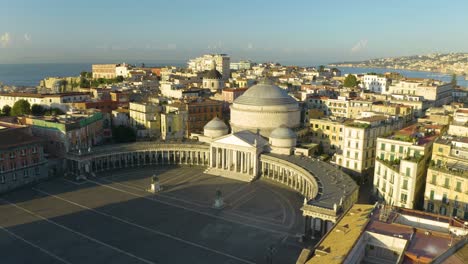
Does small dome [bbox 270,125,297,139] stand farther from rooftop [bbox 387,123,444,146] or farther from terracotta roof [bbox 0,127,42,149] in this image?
terracotta roof [bbox 0,127,42,149]

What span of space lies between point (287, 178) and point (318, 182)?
41.7 feet

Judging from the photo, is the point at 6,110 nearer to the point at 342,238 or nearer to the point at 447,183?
the point at 342,238

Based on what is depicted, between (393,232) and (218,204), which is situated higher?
(393,232)

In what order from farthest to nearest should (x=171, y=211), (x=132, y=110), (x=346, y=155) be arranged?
(x=132, y=110) < (x=346, y=155) < (x=171, y=211)

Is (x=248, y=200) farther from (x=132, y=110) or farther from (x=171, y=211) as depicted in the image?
(x=132, y=110)

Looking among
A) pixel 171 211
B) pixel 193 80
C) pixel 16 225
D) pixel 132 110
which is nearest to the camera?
pixel 16 225

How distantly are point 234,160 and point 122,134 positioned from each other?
3100 cm

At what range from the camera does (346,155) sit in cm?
7106

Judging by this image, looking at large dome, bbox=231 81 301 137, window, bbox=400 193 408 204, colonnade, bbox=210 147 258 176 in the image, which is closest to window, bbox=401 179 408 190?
window, bbox=400 193 408 204

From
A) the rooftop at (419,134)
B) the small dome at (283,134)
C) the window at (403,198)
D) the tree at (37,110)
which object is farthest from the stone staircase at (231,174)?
the tree at (37,110)

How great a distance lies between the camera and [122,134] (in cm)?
9388

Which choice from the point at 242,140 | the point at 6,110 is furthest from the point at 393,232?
the point at 6,110

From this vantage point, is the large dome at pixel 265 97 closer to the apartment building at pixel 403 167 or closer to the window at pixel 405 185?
the apartment building at pixel 403 167

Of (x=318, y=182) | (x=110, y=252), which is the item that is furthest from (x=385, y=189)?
(x=110, y=252)
